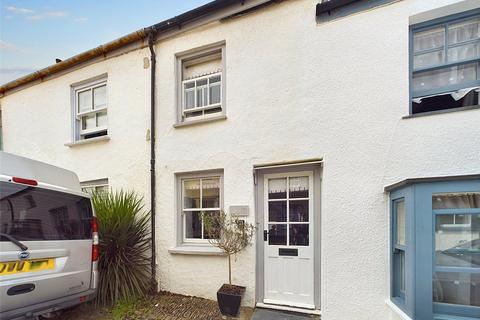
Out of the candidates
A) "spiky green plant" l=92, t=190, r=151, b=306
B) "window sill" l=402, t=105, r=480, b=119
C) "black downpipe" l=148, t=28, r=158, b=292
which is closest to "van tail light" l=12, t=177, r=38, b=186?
"spiky green plant" l=92, t=190, r=151, b=306

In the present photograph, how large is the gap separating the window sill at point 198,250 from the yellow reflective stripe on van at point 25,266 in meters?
2.26

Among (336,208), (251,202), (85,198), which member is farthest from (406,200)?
(85,198)

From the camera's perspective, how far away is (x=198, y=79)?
225 inches

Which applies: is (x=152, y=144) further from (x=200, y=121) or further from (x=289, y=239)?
(x=289, y=239)

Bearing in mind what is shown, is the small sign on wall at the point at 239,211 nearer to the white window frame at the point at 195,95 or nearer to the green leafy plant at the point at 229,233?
the green leafy plant at the point at 229,233

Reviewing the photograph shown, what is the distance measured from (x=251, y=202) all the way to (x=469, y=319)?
3.18m

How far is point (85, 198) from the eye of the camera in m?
4.12

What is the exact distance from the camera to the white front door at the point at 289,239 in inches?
176

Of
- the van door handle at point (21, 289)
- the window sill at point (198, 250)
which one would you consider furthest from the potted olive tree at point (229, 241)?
the van door handle at point (21, 289)

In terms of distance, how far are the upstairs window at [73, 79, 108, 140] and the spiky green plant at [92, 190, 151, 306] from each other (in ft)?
7.40

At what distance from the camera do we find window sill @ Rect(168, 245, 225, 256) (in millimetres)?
4941

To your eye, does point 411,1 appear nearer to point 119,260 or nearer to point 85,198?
point 85,198

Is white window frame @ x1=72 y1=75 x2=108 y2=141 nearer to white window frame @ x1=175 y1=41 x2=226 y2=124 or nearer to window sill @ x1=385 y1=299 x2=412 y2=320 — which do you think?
white window frame @ x1=175 y1=41 x2=226 y2=124

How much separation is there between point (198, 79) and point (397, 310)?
5273 millimetres
